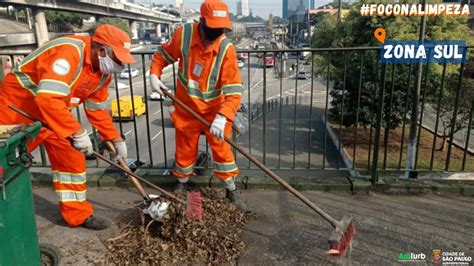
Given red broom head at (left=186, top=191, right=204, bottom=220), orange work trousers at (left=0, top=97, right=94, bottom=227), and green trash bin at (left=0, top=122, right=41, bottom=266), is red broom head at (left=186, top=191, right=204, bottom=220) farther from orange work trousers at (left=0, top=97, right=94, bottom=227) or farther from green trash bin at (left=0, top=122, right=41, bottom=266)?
green trash bin at (left=0, top=122, right=41, bottom=266)

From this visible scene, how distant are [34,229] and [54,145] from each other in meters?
0.85

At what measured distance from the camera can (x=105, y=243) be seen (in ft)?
9.15

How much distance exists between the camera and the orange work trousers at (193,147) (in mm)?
3125

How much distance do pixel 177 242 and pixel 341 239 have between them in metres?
1.15

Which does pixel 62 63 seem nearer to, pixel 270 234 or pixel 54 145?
pixel 54 145

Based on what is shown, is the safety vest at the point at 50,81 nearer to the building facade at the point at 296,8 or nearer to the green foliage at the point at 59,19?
the green foliage at the point at 59,19

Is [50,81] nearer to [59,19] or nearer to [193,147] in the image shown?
[193,147]

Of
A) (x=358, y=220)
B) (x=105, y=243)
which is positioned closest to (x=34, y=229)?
(x=105, y=243)

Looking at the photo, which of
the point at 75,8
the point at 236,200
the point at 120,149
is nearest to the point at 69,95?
the point at 120,149

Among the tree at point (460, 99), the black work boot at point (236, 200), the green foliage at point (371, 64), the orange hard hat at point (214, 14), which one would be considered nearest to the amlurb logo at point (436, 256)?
the black work boot at point (236, 200)

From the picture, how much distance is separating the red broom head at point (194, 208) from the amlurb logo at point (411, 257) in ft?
4.80

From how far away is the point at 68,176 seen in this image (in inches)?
114

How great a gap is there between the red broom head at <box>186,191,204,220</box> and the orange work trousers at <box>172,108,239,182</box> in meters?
0.50

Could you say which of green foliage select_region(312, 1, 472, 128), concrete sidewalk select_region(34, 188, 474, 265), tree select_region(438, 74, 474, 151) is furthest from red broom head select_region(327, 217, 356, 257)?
tree select_region(438, 74, 474, 151)
